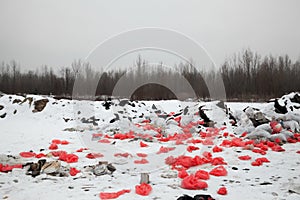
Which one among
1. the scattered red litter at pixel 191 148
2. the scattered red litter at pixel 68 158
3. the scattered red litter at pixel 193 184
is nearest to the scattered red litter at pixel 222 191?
the scattered red litter at pixel 193 184

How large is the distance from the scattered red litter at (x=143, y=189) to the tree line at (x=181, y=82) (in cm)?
613

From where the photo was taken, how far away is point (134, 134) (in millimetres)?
6473

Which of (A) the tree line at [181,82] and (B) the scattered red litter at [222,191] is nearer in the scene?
(B) the scattered red litter at [222,191]

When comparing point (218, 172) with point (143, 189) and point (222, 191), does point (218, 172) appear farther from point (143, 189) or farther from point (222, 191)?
point (143, 189)

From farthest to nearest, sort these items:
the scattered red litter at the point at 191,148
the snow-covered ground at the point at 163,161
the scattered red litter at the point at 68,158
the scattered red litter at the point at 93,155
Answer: the scattered red litter at the point at 191,148 < the scattered red litter at the point at 93,155 < the scattered red litter at the point at 68,158 < the snow-covered ground at the point at 163,161

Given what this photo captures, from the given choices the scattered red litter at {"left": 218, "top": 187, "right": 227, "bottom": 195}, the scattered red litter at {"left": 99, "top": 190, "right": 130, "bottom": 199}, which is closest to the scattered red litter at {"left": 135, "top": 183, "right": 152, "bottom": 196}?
the scattered red litter at {"left": 99, "top": 190, "right": 130, "bottom": 199}

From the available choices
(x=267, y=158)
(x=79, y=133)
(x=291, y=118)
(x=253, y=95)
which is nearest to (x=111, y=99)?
(x=79, y=133)

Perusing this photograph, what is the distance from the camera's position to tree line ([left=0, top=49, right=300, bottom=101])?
10.6m

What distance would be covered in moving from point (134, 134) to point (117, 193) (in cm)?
387

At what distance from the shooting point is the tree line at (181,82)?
10623 millimetres

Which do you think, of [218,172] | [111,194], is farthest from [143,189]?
[218,172]

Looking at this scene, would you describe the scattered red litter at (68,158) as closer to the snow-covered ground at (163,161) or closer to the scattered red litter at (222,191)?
the snow-covered ground at (163,161)

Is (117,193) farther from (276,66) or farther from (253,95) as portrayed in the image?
(276,66)

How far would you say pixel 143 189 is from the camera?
2.67 meters
